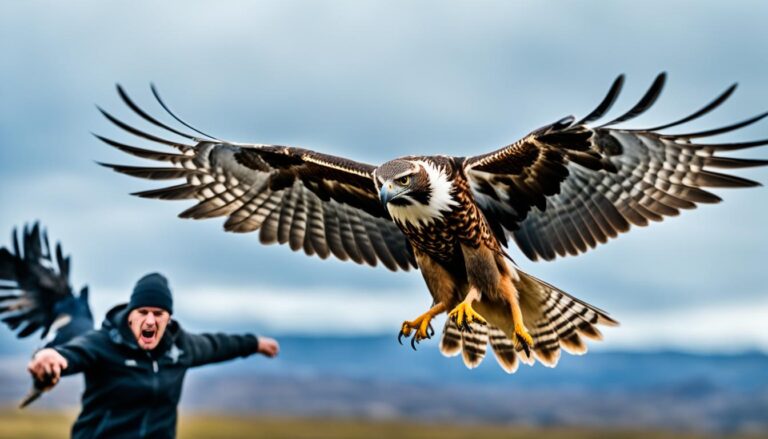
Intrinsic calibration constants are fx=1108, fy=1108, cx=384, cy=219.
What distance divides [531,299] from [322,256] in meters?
2.00

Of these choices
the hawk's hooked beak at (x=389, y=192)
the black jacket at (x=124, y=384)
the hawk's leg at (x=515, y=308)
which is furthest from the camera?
the black jacket at (x=124, y=384)

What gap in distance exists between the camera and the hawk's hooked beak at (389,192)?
7801 millimetres

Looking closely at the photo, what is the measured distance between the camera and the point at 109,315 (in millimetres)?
8797

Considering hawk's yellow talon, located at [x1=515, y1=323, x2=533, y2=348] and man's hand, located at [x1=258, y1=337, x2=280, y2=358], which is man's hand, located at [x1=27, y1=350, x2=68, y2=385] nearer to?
man's hand, located at [x1=258, y1=337, x2=280, y2=358]

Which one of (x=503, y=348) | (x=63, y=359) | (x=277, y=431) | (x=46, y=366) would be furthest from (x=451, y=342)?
(x=277, y=431)

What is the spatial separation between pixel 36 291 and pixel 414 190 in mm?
4927

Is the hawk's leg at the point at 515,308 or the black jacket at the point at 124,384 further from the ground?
the hawk's leg at the point at 515,308

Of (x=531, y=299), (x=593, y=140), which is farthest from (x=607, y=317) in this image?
(x=593, y=140)

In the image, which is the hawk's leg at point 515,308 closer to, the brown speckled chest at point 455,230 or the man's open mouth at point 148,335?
the brown speckled chest at point 455,230

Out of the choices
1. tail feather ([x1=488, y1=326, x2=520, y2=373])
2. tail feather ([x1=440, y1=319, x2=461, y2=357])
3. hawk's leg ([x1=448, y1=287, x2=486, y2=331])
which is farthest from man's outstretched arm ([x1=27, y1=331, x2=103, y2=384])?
tail feather ([x1=488, y1=326, x2=520, y2=373])

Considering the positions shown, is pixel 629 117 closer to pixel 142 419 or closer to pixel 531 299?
pixel 531 299

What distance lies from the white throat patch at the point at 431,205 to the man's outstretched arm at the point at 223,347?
185cm

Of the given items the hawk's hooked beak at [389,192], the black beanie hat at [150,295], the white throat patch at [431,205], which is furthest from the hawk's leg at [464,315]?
the black beanie hat at [150,295]

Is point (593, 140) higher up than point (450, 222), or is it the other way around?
point (593, 140)
